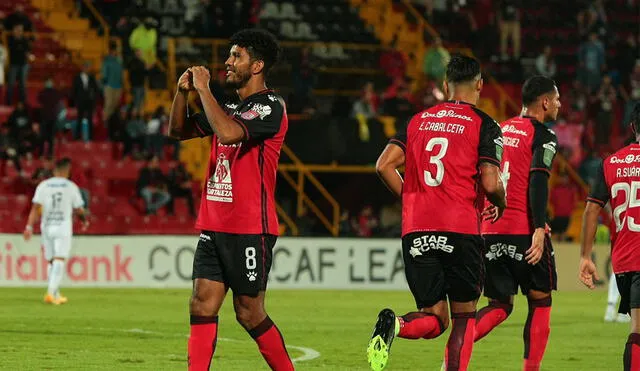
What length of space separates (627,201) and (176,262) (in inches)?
656

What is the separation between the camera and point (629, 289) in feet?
31.3

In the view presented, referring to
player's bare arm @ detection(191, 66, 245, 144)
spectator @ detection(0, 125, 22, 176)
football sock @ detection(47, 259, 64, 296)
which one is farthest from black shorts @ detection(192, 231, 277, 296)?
spectator @ detection(0, 125, 22, 176)

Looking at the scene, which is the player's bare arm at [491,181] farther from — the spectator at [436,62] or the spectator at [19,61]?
the spectator at [436,62]

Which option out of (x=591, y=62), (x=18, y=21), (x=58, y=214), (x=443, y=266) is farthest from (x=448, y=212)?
(x=591, y=62)

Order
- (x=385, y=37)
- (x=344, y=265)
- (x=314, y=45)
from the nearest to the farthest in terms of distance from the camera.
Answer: (x=344, y=265) < (x=314, y=45) < (x=385, y=37)

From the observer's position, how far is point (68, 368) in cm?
1206

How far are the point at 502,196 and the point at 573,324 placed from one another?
9679 mm

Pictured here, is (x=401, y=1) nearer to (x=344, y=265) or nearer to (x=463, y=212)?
(x=344, y=265)

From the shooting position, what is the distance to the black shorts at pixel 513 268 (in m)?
11.1

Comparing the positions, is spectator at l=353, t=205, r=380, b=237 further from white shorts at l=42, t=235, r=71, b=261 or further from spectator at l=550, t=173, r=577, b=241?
white shorts at l=42, t=235, r=71, b=261

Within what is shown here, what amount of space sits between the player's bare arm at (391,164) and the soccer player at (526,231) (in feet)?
5.71

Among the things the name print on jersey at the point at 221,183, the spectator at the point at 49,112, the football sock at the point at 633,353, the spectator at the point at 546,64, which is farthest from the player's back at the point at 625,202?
the spectator at the point at 546,64

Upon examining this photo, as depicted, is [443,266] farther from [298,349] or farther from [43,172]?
[43,172]

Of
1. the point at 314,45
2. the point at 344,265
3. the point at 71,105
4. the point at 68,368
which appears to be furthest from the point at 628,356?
the point at 314,45
